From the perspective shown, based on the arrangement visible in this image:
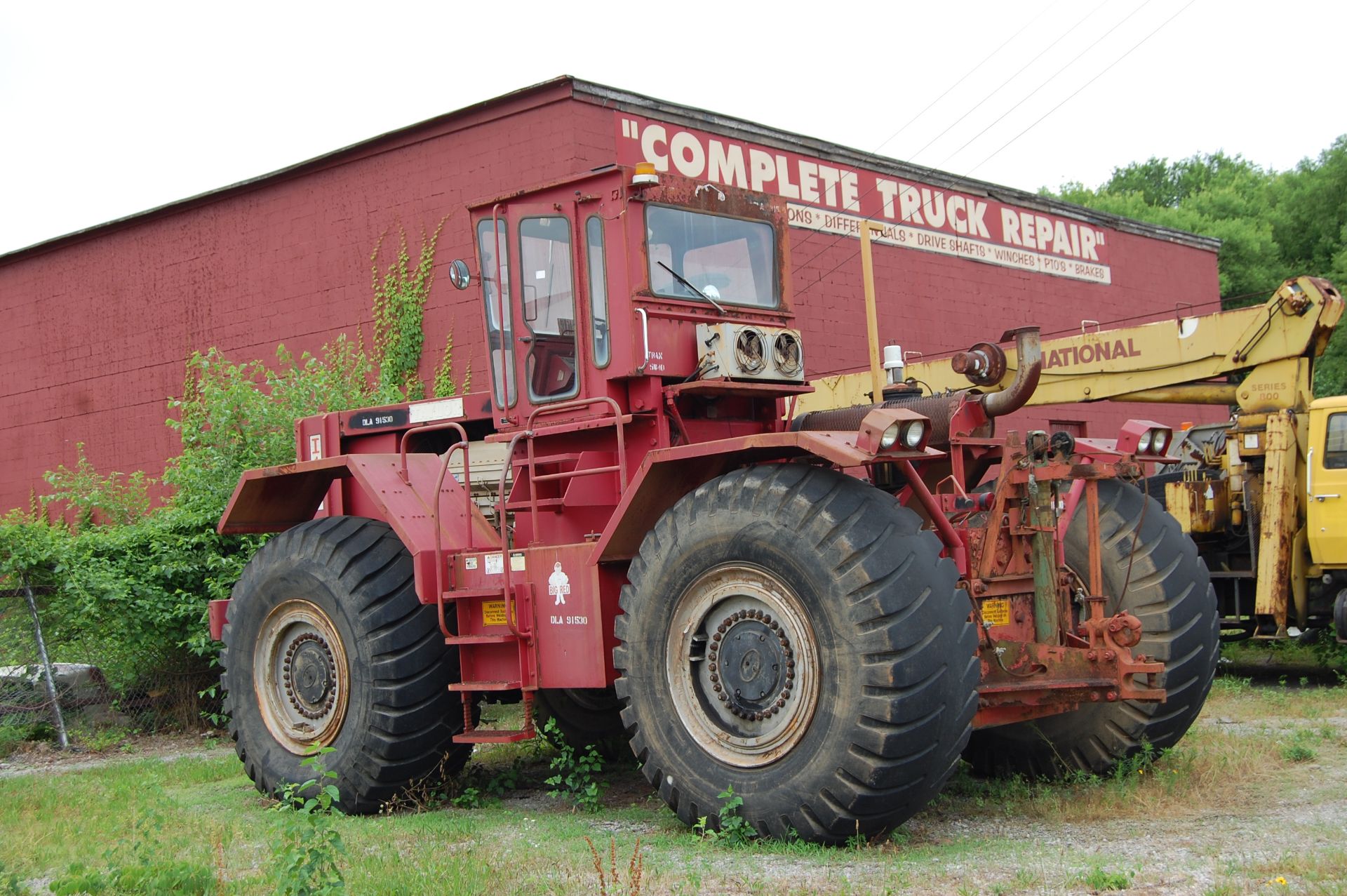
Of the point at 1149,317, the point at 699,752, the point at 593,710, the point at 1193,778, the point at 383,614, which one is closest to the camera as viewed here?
the point at 699,752

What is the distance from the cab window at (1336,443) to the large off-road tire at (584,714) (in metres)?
7.38

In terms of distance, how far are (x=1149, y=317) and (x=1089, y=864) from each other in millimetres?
23478

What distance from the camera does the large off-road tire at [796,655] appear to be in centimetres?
571

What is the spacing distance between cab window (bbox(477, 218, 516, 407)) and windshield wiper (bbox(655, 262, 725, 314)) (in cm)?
109

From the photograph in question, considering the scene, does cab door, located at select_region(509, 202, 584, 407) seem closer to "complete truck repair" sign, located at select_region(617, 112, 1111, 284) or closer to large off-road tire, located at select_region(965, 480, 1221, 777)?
large off-road tire, located at select_region(965, 480, 1221, 777)

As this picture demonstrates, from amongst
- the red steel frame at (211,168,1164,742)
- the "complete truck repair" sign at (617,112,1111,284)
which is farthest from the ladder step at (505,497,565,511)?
the "complete truck repair" sign at (617,112,1111,284)

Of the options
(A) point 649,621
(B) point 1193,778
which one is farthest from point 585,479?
(B) point 1193,778

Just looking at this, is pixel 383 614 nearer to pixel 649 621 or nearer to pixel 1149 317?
pixel 649 621

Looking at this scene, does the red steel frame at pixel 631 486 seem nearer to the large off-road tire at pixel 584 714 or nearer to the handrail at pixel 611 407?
the handrail at pixel 611 407

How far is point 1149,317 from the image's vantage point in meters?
27.1

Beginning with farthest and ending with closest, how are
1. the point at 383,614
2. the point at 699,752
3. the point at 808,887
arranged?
the point at 383,614
the point at 699,752
the point at 808,887

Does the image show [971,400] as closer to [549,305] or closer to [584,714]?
[549,305]

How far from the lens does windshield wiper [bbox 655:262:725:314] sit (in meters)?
7.67

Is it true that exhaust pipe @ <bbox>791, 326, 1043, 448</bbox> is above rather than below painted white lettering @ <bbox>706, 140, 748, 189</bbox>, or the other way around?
below
